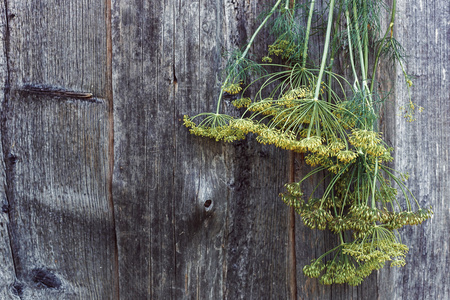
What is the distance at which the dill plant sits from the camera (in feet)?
3.73

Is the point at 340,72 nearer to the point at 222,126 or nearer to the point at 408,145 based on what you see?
the point at 408,145

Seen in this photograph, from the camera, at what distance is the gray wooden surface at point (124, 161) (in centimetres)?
138

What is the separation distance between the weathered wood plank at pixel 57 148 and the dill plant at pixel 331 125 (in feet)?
1.60

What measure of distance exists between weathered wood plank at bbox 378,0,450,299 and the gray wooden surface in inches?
28.8

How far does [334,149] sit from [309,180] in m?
0.46

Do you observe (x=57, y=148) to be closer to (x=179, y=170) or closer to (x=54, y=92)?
(x=54, y=92)

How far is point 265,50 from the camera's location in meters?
1.46

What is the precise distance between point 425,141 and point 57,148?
5.93 feet

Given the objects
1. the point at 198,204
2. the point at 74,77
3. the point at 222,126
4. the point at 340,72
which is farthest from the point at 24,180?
the point at 340,72

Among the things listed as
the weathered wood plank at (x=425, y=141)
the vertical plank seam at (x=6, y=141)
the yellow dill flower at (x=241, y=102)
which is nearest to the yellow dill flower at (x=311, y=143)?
the yellow dill flower at (x=241, y=102)

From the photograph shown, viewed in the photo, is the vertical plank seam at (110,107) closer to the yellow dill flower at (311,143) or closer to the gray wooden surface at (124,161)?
the gray wooden surface at (124,161)

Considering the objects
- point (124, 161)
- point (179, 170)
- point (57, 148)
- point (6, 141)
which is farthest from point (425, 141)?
point (6, 141)

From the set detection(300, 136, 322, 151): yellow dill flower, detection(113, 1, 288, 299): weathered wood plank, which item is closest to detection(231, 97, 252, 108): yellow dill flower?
detection(113, 1, 288, 299): weathered wood plank

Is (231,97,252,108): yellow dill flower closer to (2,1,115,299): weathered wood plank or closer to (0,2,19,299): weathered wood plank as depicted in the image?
(2,1,115,299): weathered wood plank
